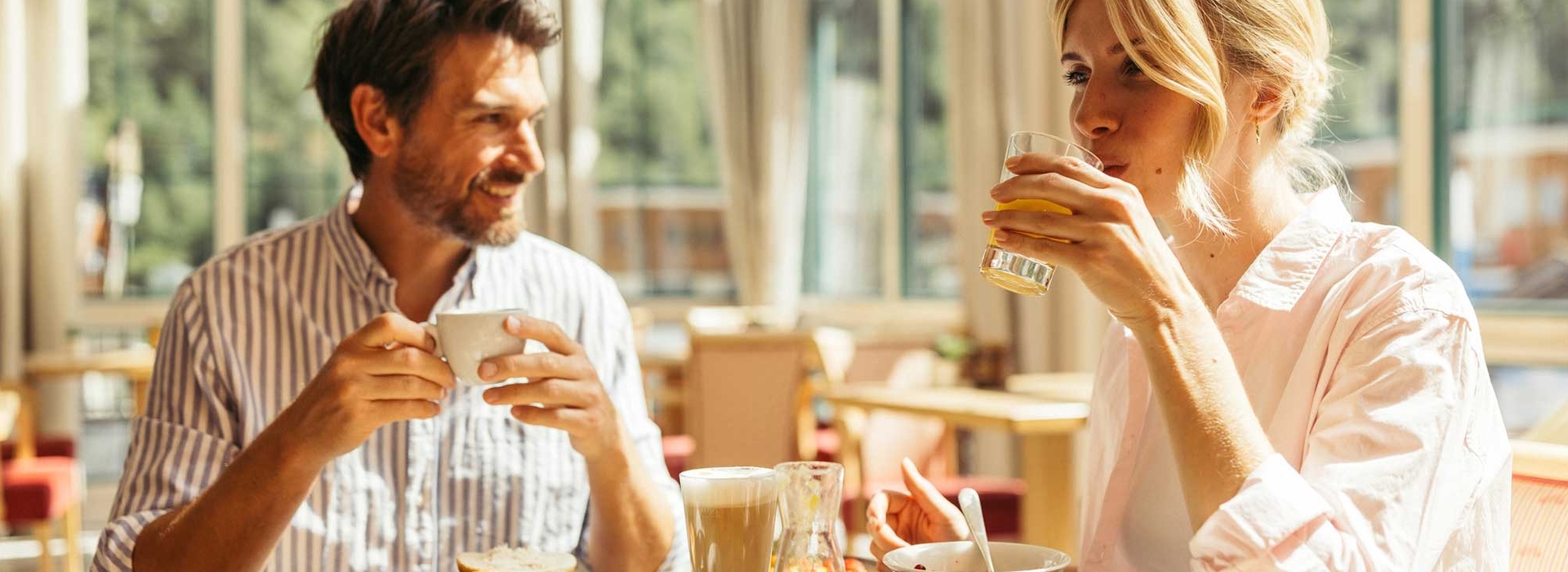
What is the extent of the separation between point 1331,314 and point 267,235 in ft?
4.32

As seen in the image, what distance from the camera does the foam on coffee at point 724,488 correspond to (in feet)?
3.67

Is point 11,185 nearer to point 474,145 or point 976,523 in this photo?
point 474,145

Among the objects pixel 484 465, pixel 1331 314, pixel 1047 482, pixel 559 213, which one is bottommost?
pixel 1047 482

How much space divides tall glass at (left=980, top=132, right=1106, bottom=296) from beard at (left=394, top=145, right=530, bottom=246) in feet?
2.60

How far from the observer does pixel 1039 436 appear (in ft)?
11.8

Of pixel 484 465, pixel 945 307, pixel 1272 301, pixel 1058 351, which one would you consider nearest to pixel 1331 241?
pixel 1272 301

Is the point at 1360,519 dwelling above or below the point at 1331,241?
below

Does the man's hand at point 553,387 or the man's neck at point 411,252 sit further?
the man's neck at point 411,252

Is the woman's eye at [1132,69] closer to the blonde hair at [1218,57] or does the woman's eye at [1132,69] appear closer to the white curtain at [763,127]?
the blonde hair at [1218,57]

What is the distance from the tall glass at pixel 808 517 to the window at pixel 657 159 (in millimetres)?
6557

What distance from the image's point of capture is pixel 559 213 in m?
7.25

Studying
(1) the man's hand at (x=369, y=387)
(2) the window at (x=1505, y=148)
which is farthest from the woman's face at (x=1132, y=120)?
(2) the window at (x=1505, y=148)

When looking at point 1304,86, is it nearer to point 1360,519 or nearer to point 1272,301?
point 1272,301

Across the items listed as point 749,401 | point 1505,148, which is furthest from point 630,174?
point 1505,148
